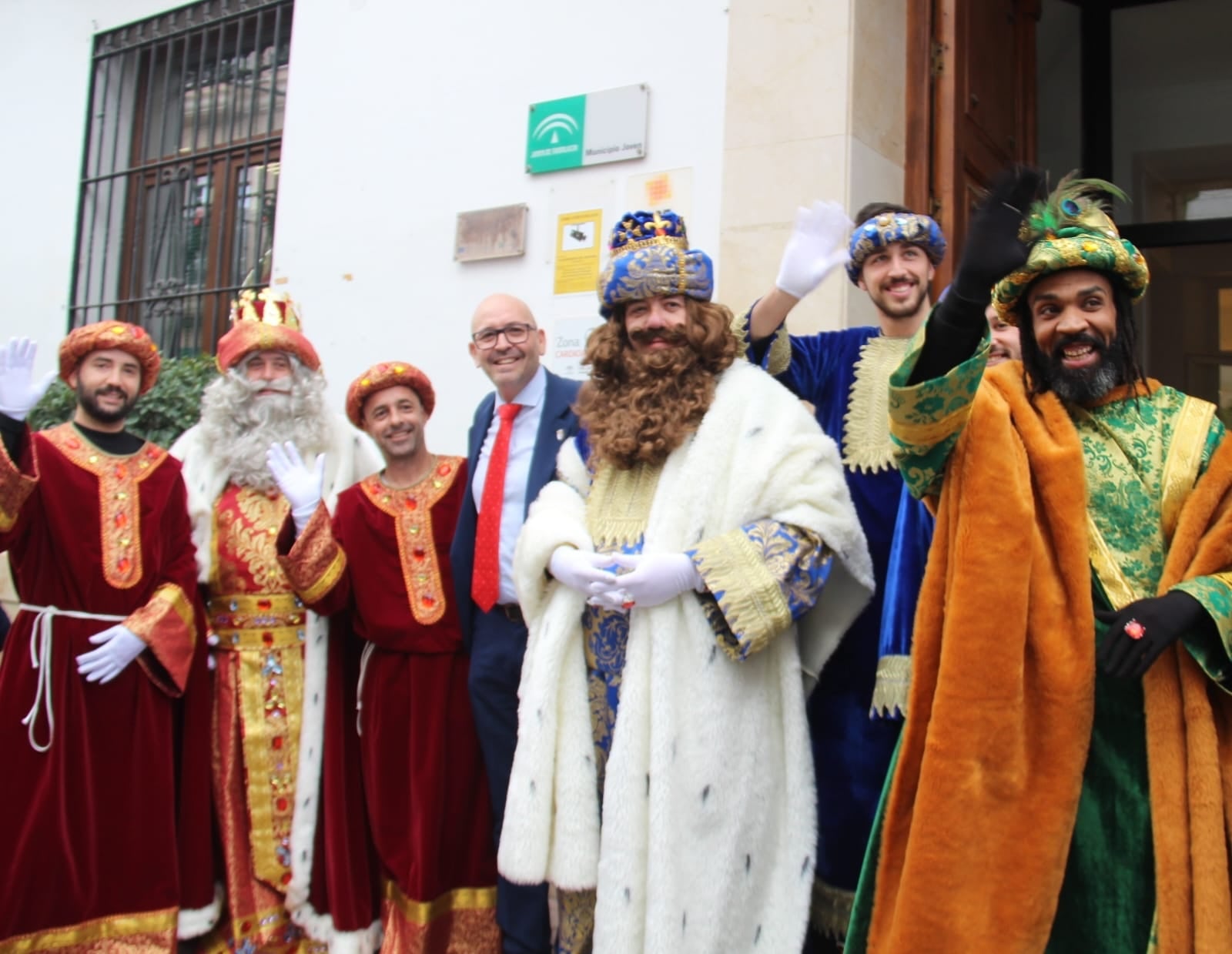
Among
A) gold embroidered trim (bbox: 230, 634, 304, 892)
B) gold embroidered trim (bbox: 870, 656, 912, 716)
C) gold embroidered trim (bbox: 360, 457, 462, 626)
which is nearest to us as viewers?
gold embroidered trim (bbox: 870, 656, 912, 716)

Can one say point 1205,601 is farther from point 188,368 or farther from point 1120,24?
point 1120,24

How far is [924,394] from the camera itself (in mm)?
1983

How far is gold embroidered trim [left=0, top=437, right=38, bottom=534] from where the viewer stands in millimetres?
3195

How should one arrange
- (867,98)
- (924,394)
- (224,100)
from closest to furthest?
(924,394), (867,98), (224,100)

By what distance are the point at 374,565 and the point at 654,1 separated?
9.98ft

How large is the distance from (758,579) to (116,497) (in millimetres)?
2248

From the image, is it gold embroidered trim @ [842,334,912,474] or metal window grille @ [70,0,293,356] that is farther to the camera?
metal window grille @ [70,0,293,356]

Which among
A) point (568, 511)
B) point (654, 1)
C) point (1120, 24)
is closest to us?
point (568, 511)

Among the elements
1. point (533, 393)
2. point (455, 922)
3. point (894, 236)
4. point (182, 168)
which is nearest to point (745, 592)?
point (894, 236)

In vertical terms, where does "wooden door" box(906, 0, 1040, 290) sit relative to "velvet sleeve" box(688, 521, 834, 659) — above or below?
above

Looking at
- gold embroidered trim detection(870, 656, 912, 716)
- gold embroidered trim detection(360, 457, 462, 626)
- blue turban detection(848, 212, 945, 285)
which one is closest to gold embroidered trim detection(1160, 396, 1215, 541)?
gold embroidered trim detection(870, 656, 912, 716)

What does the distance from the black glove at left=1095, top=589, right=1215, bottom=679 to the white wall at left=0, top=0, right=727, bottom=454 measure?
2.96m

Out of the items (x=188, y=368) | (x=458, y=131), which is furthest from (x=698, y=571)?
(x=188, y=368)

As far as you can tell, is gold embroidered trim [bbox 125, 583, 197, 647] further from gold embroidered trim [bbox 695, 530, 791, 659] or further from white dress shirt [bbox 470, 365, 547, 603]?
gold embroidered trim [bbox 695, 530, 791, 659]
